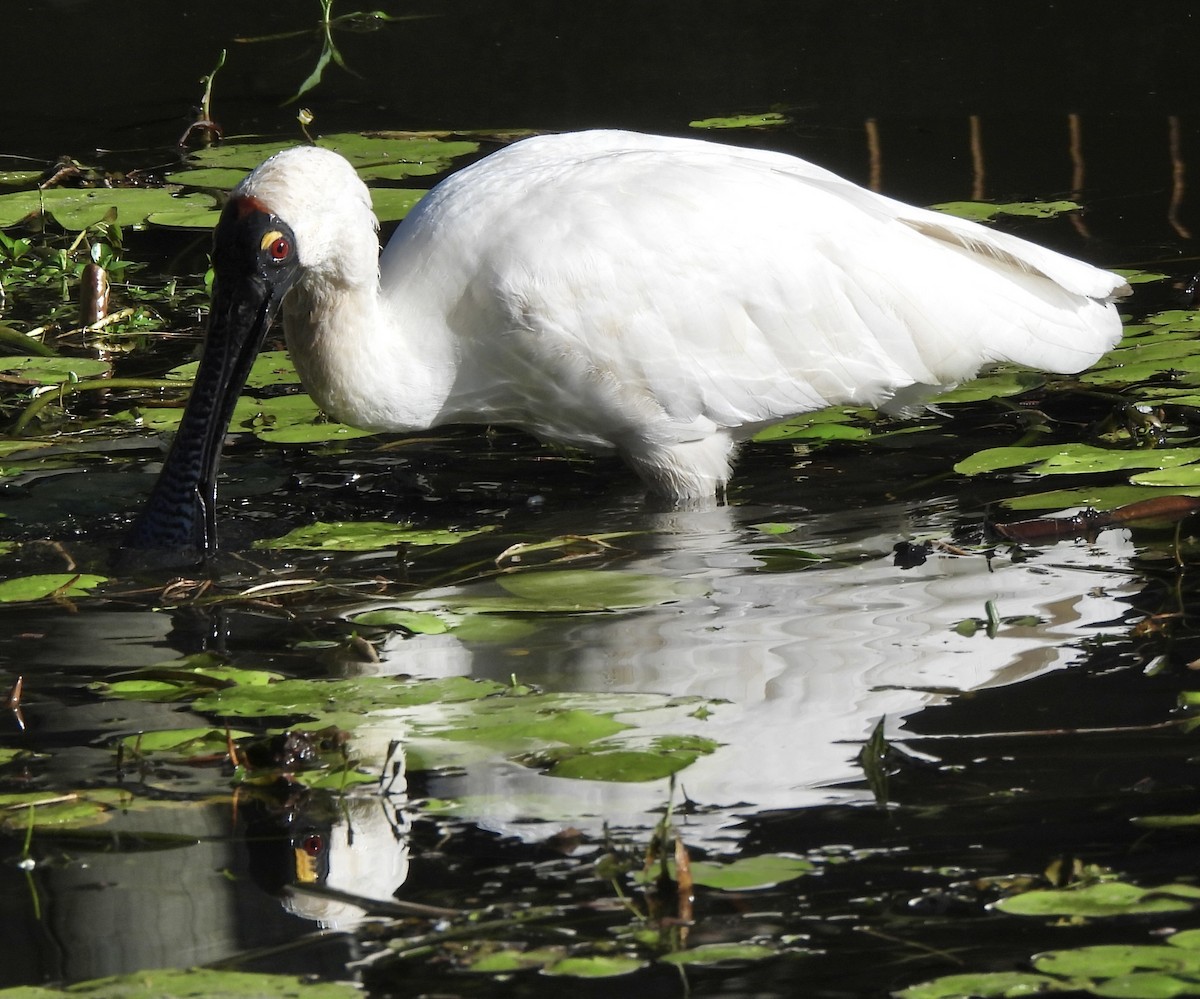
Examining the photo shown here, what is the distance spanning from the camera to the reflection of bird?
217 inches

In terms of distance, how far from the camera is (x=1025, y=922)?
9.69 ft

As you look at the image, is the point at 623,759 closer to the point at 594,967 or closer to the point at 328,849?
the point at 328,849

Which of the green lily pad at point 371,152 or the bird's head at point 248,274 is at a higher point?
the green lily pad at point 371,152

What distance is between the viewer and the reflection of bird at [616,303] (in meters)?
5.51

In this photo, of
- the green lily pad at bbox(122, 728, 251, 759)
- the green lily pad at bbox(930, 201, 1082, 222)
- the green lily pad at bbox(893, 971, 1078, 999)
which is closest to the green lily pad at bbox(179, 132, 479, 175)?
the green lily pad at bbox(930, 201, 1082, 222)

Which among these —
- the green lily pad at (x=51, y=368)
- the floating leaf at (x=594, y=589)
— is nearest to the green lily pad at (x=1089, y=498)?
the floating leaf at (x=594, y=589)

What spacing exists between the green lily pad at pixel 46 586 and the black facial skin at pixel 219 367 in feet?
1.25

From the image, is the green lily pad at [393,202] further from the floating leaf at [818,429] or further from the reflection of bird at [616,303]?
the floating leaf at [818,429]

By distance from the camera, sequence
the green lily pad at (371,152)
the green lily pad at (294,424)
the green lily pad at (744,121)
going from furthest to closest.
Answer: the green lily pad at (744,121) < the green lily pad at (371,152) < the green lily pad at (294,424)

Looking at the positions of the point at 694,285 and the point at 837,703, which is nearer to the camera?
the point at 837,703

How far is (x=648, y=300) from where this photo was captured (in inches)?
225

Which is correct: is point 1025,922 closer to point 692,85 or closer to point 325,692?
point 325,692

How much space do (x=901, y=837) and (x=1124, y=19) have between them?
32.1 ft

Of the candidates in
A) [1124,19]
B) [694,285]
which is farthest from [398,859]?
[1124,19]
